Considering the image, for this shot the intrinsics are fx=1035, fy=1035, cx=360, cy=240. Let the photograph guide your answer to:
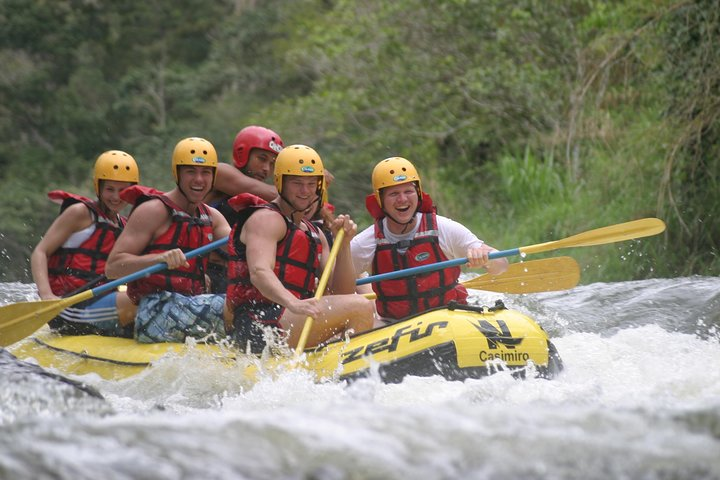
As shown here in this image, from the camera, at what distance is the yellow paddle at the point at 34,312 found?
6.28 metres

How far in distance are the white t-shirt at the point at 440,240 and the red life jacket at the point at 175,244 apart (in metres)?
0.95

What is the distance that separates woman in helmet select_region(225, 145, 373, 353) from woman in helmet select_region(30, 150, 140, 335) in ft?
5.01

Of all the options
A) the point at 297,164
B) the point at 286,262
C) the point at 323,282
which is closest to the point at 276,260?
the point at 286,262

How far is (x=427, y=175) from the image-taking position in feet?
47.3

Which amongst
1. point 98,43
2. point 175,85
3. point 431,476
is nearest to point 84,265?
point 431,476

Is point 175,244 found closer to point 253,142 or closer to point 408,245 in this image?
point 253,142

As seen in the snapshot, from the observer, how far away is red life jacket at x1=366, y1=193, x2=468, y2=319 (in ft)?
19.6

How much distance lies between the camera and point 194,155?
20.1 ft

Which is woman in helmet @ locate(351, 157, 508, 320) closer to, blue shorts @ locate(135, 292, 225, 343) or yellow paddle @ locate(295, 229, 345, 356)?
yellow paddle @ locate(295, 229, 345, 356)

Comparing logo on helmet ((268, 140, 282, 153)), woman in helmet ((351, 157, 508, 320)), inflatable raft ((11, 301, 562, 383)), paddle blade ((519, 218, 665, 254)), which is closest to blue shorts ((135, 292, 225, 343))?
inflatable raft ((11, 301, 562, 383))

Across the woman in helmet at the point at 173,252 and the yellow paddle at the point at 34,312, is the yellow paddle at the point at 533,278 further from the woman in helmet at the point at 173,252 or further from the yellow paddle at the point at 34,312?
the yellow paddle at the point at 34,312

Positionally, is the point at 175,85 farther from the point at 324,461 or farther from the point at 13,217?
the point at 324,461

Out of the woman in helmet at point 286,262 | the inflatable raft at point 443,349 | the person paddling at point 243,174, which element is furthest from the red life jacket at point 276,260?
the person paddling at point 243,174

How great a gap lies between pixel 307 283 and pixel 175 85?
1994 centimetres
